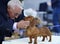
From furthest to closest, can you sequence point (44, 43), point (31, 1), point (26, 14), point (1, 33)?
point (31, 1) < point (44, 43) < point (26, 14) < point (1, 33)

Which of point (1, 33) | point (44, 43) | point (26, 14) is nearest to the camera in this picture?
point (1, 33)

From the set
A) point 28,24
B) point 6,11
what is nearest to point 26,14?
point 28,24

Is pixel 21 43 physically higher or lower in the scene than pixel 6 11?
lower

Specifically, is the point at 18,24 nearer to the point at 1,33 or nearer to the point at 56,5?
the point at 1,33

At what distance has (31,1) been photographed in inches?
38.0

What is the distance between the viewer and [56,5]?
3.18 feet

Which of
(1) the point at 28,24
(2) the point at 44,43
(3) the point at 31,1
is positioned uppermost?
(3) the point at 31,1

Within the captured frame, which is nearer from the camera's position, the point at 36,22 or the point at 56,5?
the point at 36,22

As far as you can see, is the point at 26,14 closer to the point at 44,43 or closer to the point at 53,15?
the point at 44,43

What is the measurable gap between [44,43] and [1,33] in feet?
1.06

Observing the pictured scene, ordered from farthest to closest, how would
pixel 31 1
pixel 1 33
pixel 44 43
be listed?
pixel 31 1 → pixel 44 43 → pixel 1 33

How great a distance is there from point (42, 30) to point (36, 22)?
7cm

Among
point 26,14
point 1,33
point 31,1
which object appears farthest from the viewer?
point 31,1

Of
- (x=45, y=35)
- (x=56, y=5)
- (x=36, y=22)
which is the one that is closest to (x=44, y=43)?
(x=45, y=35)
